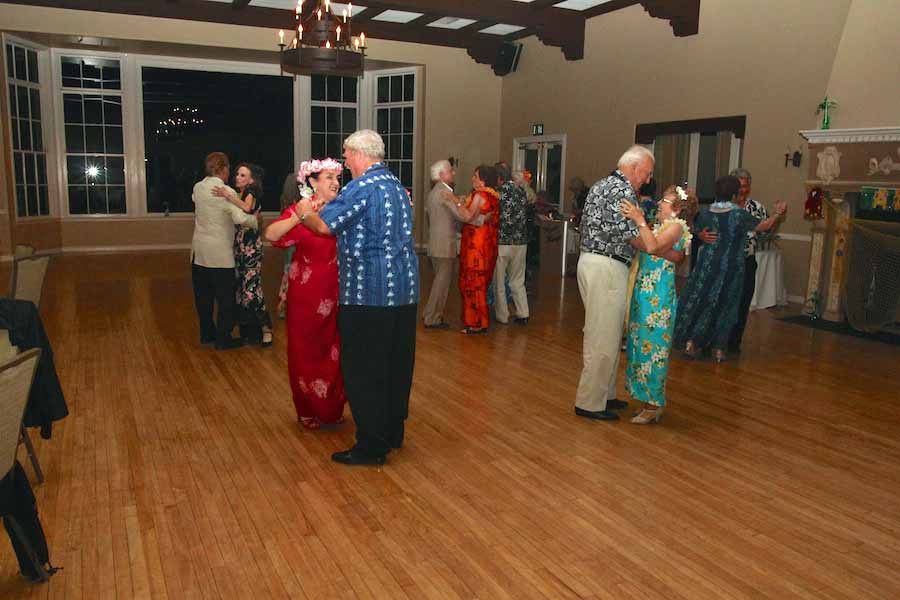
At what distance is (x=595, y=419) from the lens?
4266 mm

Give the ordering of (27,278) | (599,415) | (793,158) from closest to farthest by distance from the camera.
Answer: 1. (27,278)
2. (599,415)
3. (793,158)

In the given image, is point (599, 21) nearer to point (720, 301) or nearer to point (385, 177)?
point (720, 301)

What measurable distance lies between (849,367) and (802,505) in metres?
3.04

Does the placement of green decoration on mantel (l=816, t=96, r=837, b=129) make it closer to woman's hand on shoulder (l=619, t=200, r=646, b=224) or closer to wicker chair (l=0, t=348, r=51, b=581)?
woman's hand on shoulder (l=619, t=200, r=646, b=224)

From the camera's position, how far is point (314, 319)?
3.82 meters

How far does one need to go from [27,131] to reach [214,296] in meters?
8.09

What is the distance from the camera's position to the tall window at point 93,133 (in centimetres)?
1238

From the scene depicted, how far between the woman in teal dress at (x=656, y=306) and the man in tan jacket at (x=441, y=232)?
98.3 inches

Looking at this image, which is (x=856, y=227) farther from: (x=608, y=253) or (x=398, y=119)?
(x=398, y=119)

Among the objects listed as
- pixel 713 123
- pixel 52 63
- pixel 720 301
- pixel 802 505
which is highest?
pixel 52 63

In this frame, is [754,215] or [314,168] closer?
[314,168]

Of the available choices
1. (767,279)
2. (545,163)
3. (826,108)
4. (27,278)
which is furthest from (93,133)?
(826,108)

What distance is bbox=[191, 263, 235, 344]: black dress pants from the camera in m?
5.47

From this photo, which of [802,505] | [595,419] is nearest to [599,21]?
[595,419]
